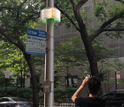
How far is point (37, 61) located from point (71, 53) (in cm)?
496

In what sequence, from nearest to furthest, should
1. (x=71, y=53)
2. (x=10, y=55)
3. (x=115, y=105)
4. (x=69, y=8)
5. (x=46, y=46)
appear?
(x=46, y=46), (x=115, y=105), (x=69, y=8), (x=71, y=53), (x=10, y=55)

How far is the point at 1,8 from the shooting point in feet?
55.3

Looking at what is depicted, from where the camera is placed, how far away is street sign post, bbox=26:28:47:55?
637 centimetres

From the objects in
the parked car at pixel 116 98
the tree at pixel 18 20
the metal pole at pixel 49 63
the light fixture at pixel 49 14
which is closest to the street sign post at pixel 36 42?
the metal pole at pixel 49 63

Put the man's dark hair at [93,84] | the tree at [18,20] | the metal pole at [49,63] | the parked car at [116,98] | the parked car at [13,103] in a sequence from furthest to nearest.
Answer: the tree at [18,20]
the parked car at [13,103]
the parked car at [116,98]
the metal pole at [49,63]
the man's dark hair at [93,84]

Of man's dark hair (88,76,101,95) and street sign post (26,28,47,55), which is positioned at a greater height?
street sign post (26,28,47,55)

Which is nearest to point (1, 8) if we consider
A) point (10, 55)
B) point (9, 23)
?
point (9, 23)

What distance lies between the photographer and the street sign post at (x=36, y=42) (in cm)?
637

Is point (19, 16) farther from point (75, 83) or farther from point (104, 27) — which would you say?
point (75, 83)

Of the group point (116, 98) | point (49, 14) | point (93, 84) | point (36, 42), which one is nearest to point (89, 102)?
point (93, 84)

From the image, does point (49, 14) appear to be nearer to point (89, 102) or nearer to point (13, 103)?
point (89, 102)

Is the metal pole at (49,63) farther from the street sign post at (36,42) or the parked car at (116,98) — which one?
the parked car at (116,98)

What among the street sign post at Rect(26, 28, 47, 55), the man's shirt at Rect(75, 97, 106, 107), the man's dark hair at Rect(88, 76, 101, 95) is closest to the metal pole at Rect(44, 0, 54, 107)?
the street sign post at Rect(26, 28, 47, 55)

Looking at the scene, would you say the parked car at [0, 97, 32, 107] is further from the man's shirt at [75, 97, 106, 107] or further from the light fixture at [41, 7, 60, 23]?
the man's shirt at [75, 97, 106, 107]
